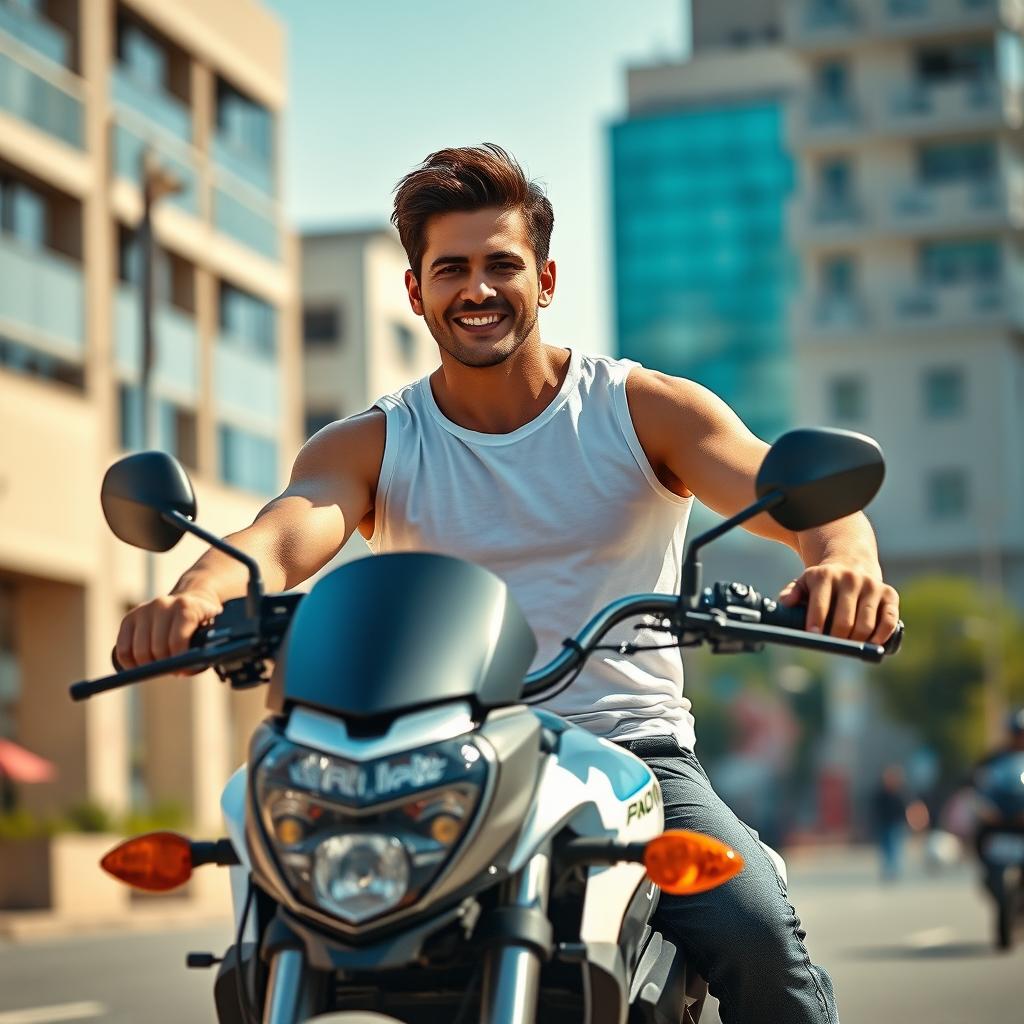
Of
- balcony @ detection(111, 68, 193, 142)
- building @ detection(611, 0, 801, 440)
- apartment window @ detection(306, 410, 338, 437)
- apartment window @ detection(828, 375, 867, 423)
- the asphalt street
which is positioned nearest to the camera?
the asphalt street

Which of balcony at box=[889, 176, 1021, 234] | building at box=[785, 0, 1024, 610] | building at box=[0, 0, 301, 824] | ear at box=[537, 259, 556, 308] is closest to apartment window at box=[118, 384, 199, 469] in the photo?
building at box=[0, 0, 301, 824]

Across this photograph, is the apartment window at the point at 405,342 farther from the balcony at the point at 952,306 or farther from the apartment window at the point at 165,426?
the balcony at the point at 952,306

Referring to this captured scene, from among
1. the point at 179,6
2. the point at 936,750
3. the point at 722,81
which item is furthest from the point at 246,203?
the point at 722,81

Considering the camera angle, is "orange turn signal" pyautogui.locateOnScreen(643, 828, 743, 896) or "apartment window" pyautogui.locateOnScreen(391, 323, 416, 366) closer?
"orange turn signal" pyautogui.locateOnScreen(643, 828, 743, 896)

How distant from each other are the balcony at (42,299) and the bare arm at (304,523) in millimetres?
29572

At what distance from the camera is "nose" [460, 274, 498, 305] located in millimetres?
3580

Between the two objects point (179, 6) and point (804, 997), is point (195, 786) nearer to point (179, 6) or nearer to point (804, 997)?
point (179, 6)

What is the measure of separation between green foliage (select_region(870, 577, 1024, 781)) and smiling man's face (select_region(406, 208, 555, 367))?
7601cm

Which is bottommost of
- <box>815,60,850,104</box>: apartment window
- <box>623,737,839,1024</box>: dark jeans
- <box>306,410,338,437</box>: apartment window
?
<box>623,737,839,1024</box>: dark jeans

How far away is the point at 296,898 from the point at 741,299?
12785cm

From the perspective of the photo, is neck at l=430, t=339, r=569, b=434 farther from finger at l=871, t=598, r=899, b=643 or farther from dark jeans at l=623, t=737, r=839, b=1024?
finger at l=871, t=598, r=899, b=643

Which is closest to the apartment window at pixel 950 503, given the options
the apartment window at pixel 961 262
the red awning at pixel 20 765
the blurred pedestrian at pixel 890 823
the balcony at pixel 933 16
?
the apartment window at pixel 961 262

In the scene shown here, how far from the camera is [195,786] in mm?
39281

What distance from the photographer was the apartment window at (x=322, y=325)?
5919 centimetres
